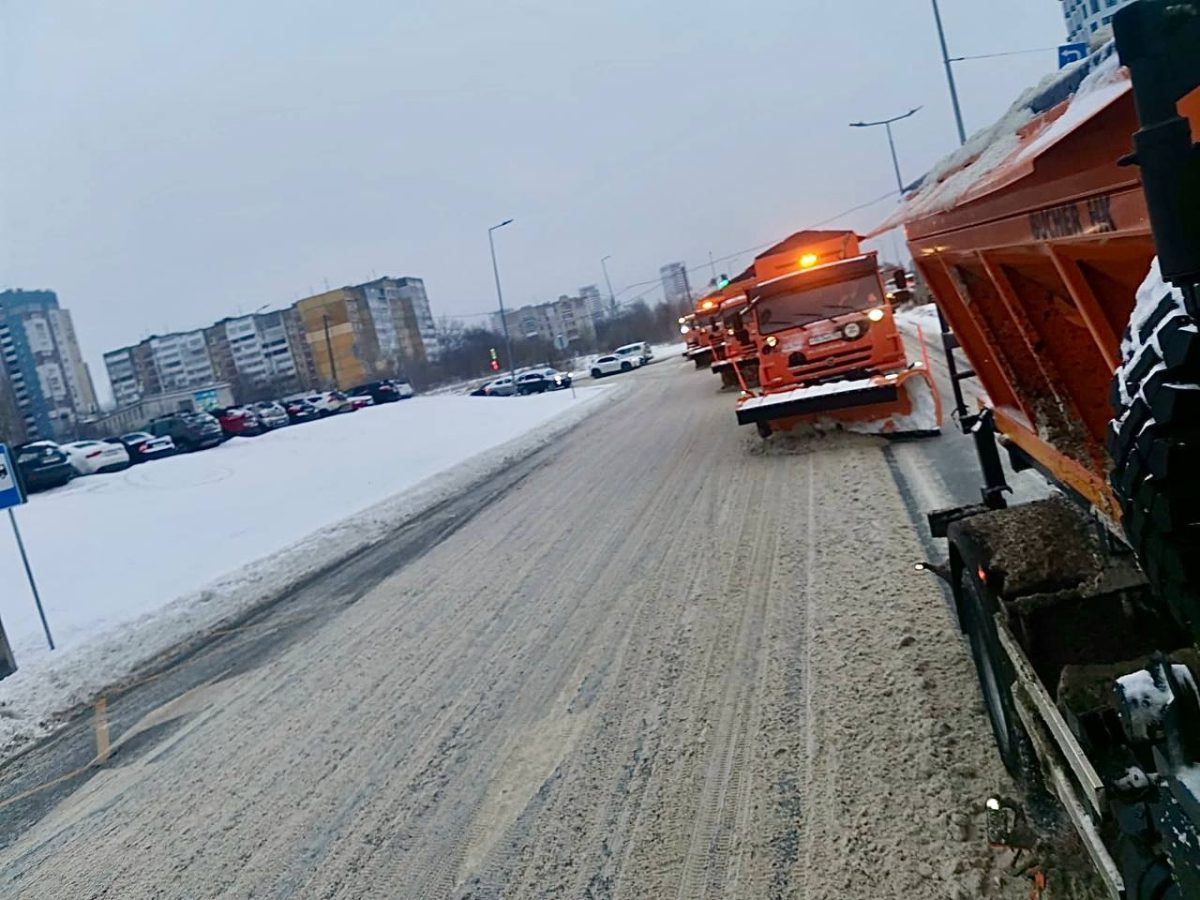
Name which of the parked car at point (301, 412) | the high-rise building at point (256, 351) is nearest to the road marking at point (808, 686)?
the parked car at point (301, 412)

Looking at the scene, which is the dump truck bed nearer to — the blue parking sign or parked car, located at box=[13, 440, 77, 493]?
the blue parking sign

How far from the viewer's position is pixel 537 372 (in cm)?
5106

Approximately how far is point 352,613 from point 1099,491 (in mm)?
6706

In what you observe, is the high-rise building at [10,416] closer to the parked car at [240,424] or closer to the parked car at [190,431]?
the parked car at [240,424]

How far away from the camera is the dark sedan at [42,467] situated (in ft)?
90.1

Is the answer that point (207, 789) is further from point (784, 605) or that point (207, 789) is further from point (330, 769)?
point (784, 605)

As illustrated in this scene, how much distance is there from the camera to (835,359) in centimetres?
1222

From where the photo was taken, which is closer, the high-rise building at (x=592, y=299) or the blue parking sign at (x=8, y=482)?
the blue parking sign at (x=8, y=482)

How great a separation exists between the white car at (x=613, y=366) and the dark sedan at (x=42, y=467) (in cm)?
3167

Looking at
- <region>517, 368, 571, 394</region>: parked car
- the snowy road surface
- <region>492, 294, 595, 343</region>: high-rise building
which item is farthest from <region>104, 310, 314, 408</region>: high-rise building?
the snowy road surface

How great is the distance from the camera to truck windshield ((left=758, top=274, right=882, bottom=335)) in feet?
40.7

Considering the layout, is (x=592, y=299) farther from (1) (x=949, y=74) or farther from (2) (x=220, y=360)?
(1) (x=949, y=74)

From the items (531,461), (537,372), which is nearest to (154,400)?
(537,372)

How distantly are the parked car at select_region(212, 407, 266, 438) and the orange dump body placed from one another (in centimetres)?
3982
